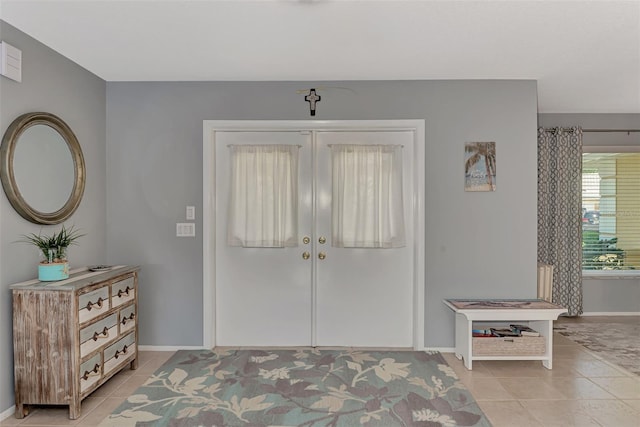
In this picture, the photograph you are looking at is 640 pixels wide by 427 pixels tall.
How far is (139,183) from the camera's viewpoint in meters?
3.88

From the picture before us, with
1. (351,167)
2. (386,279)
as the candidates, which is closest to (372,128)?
(351,167)

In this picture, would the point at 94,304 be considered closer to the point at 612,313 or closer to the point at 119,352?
the point at 119,352

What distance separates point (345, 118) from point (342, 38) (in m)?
1.02

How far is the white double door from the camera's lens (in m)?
3.95

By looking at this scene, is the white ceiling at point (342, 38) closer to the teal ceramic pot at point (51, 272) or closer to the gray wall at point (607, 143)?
the gray wall at point (607, 143)

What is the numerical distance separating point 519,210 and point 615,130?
2552 mm

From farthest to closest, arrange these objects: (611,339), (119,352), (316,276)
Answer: (611,339) → (316,276) → (119,352)

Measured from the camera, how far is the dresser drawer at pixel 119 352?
2.98m

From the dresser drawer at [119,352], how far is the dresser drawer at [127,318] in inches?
2.8

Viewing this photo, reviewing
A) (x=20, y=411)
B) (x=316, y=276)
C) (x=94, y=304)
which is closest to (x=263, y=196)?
(x=316, y=276)

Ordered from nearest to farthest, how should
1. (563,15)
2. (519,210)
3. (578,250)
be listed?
(563,15), (519,210), (578,250)

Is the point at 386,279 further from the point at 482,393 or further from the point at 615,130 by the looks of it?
the point at 615,130

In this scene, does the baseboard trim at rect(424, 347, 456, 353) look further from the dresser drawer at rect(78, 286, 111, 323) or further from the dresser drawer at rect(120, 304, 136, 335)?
the dresser drawer at rect(78, 286, 111, 323)

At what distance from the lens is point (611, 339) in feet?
14.1
